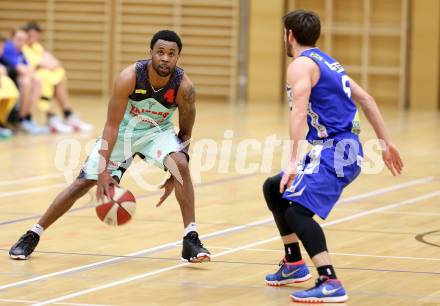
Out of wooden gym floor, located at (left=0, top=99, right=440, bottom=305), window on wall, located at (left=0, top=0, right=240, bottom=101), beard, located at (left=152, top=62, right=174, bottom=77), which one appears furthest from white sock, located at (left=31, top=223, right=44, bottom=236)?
window on wall, located at (left=0, top=0, right=240, bottom=101)

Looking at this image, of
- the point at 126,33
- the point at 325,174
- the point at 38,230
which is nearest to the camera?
the point at 325,174

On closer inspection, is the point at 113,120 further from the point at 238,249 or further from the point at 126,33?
the point at 126,33

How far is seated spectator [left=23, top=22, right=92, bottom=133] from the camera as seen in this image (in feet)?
52.8

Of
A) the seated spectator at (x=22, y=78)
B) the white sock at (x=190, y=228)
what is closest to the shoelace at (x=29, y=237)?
the white sock at (x=190, y=228)

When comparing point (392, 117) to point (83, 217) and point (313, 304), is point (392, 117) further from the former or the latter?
point (313, 304)

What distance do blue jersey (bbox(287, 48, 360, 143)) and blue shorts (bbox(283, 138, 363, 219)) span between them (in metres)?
0.06

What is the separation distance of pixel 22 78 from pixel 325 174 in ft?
36.5

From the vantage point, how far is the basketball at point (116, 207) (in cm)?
637

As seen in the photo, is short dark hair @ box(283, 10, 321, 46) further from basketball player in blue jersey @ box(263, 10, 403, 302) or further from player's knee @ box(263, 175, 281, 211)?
player's knee @ box(263, 175, 281, 211)

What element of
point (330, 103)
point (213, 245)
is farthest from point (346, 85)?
point (213, 245)

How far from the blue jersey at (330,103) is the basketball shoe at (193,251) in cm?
124

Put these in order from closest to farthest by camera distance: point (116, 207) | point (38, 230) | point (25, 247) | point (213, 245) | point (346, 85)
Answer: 1. point (346, 85)
2. point (116, 207)
3. point (25, 247)
4. point (38, 230)
5. point (213, 245)

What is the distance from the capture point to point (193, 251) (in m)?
6.47

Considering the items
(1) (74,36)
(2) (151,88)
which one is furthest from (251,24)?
(2) (151,88)
